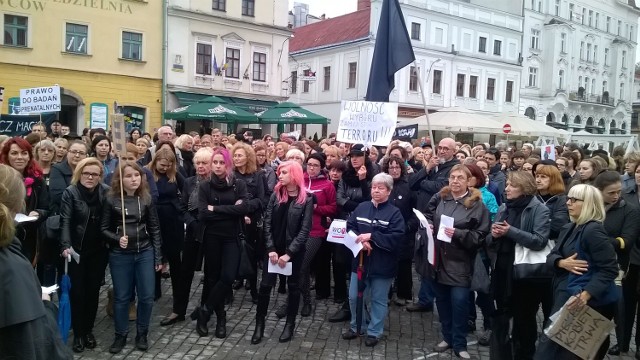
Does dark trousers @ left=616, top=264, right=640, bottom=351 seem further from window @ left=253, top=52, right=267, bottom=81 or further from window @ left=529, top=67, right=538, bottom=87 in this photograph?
window @ left=529, top=67, right=538, bottom=87

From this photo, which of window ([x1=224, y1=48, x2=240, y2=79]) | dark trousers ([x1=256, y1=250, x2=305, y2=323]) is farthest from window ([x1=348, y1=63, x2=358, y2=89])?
dark trousers ([x1=256, y1=250, x2=305, y2=323])

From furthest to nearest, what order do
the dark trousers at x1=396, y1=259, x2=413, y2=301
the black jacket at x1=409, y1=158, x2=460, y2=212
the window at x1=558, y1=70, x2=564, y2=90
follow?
the window at x1=558, y1=70, x2=564, y2=90 → the dark trousers at x1=396, y1=259, x2=413, y2=301 → the black jacket at x1=409, y1=158, x2=460, y2=212

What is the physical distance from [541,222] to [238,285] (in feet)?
15.2

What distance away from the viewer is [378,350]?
591 cm

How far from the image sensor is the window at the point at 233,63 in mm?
29359

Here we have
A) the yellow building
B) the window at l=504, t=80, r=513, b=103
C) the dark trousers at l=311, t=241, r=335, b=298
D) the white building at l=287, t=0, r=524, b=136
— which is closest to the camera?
the dark trousers at l=311, t=241, r=335, b=298

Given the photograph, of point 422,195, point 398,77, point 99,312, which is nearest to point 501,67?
point 398,77

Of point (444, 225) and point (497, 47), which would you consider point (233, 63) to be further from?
point (444, 225)

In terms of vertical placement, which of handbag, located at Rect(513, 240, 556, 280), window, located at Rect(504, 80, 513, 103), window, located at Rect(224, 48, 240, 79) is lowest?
handbag, located at Rect(513, 240, 556, 280)

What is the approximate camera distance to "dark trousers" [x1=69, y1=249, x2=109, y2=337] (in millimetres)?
5582

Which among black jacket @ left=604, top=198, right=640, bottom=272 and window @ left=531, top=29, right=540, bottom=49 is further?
window @ left=531, top=29, right=540, bottom=49

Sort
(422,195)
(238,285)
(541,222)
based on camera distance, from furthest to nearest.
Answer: (238,285) < (422,195) < (541,222)

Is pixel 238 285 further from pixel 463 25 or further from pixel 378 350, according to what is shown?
pixel 463 25

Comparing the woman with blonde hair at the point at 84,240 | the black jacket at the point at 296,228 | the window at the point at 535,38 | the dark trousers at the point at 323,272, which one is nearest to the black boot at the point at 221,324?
the black jacket at the point at 296,228
